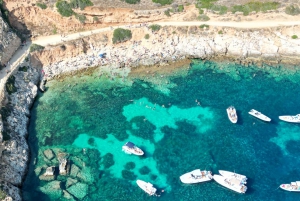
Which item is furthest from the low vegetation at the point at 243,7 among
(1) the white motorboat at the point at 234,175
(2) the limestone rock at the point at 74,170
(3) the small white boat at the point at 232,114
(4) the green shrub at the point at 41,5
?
(2) the limestone rock at the point at 74,170

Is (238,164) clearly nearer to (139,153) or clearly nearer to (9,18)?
(139,153)

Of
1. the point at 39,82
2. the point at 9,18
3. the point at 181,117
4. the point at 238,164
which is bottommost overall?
the point at 238,164

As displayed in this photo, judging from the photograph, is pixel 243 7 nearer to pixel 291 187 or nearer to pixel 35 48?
pixel 291 187

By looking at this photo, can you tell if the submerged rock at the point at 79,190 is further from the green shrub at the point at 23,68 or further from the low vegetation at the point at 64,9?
the low vegetation at the point at 64,9

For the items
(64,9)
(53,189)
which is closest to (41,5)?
(64,9)

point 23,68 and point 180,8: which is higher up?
point 180,8

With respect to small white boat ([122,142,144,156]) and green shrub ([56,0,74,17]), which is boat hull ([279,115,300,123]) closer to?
small white boat ([122,142,144,156])

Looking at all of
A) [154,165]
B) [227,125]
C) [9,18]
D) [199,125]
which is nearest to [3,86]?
[9,18]
